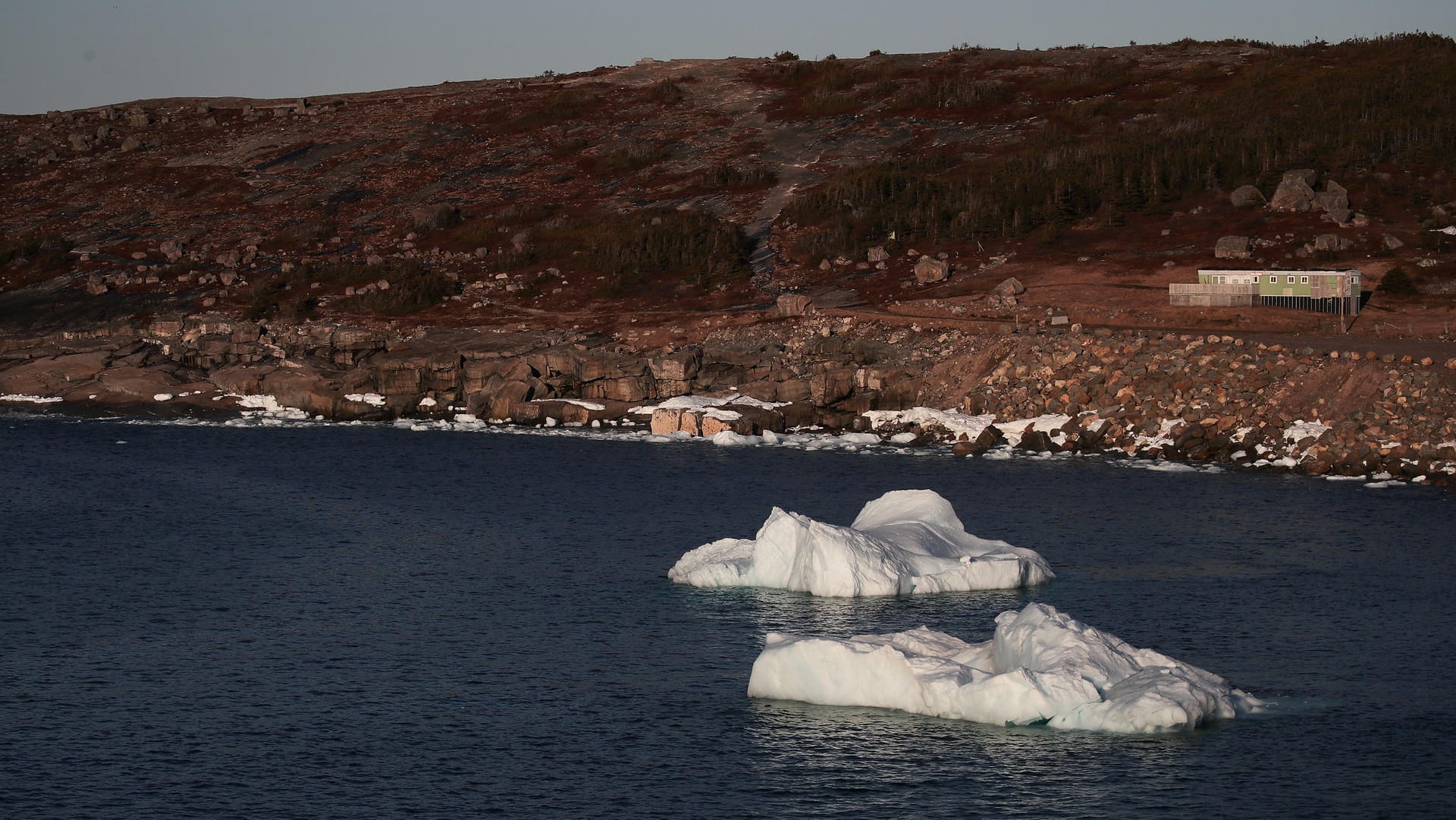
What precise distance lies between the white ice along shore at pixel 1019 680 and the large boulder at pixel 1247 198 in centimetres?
6624

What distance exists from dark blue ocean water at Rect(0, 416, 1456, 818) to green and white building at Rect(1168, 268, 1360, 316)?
22107 mm

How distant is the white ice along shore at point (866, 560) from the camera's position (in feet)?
124

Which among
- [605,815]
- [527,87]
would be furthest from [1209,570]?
[527,87]

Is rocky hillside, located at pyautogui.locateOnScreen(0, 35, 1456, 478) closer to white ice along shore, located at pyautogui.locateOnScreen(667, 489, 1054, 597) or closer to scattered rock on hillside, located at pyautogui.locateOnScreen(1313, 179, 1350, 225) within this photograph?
scattered rock on hillside, located at pyautogui.locateOnScreen(1313, 179, 1350, 225)

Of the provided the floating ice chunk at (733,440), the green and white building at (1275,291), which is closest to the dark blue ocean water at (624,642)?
the floating ice chunk at (733,440)

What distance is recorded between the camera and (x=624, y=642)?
3400cm

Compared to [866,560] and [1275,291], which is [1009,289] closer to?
[1275,291]

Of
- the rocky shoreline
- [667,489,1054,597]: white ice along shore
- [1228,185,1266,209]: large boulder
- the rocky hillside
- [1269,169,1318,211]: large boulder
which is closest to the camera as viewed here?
[667,489,1054,597]: white ice along shore

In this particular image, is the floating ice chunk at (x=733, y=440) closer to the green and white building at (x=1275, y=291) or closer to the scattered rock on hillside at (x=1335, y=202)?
the green and white building at (x=1275, y=291)

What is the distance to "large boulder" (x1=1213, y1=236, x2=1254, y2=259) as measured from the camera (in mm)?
81125

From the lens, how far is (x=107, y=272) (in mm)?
107438

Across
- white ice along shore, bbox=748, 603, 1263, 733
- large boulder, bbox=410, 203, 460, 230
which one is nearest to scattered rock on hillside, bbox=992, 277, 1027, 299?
large boulder, bbox=410, 203, 460, 230

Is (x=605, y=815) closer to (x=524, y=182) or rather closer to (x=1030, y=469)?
(x=1030, y=469)

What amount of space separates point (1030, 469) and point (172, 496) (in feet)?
108
